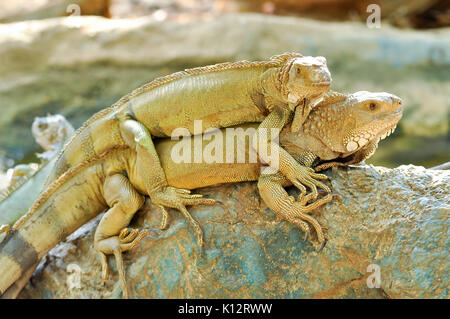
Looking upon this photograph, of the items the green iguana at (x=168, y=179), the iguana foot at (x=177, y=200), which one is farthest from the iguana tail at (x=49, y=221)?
the iguana foot at (x=177, y=200)

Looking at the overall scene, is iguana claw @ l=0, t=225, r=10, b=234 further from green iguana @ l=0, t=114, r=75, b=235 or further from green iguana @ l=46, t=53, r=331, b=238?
green iguana @ l=46, t=53, r=331, b=238

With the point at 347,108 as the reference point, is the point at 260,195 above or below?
below

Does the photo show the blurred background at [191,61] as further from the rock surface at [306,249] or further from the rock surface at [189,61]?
the rock surface at [306,249]

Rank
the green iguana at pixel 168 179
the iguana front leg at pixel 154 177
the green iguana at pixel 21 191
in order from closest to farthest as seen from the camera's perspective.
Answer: the green iguana at pixel 168 179
the iguana front leg at pixel 154 177
the green iguana at pixel 21 191

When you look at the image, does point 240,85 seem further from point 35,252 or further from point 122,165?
point 35,252

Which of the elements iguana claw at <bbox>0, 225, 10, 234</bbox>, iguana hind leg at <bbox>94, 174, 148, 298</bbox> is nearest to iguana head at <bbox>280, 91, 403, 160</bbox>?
iguana hind leg at <bbox>94, 174, 148, 298</bbox>

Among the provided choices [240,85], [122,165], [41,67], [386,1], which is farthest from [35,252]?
[386,1]
